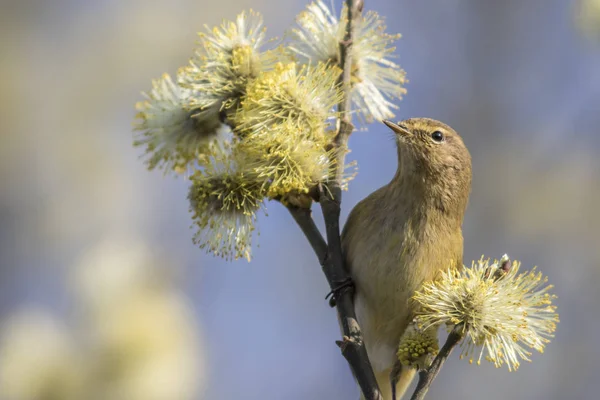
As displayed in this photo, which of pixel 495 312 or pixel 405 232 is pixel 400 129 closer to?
pixel 405 232

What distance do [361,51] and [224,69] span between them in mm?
589

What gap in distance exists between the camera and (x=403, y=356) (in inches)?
102

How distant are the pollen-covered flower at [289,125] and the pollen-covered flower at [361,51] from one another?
0.18m

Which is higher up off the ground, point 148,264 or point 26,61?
point 26,61

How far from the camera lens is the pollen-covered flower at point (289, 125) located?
9.21 ft

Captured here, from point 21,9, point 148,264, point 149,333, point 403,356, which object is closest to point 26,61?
point 21,9

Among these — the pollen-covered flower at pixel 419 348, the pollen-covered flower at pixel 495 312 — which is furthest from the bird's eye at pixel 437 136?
the pollen-covered flower at pixel 419 348

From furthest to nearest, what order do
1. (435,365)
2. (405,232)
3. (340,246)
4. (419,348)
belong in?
Answer: 1. (405,232)
2. (340,246)
3. (419,348)
4. (435,365)


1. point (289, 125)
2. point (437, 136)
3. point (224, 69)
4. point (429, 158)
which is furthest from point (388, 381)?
point (224, 69)

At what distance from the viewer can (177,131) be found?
3.09 m

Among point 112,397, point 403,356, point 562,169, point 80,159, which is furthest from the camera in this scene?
point 562,169

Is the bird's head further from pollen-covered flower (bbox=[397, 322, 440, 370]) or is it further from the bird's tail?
pollen-covered flower (bbox=[397, 322, 440, 370])

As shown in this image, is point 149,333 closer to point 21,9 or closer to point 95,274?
point 95,274

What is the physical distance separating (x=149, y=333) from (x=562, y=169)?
162 inches
